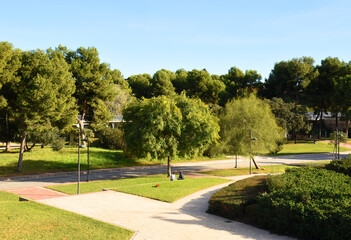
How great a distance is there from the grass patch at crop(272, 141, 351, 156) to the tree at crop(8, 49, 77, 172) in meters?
38.2

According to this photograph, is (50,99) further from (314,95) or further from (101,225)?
(314,95)

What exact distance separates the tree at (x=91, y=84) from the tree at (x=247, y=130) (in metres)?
20.7

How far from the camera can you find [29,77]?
31.9m

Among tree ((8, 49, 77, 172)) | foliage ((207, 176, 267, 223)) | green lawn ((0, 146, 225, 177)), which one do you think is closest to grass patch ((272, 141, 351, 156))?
green lawn ((0, 146, 225, 177))

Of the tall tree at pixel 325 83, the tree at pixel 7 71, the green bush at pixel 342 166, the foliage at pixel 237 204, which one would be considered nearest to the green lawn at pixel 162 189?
the foliage at pixel 237 204

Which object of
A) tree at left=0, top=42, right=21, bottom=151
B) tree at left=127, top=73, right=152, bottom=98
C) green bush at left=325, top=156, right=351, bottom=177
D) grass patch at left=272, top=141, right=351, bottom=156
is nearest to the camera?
green bush at left=325, top=156, right=351, bottom=177

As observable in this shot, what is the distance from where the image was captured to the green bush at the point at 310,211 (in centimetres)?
1111

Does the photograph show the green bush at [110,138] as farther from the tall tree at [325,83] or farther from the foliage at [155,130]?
the tall tree at [325,83]

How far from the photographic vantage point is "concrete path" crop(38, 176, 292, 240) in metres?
12.3

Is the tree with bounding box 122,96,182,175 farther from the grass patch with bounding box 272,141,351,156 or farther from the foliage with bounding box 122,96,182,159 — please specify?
the grass patch with bounding box 272,141,351,156

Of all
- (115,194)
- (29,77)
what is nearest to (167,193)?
(115,194)

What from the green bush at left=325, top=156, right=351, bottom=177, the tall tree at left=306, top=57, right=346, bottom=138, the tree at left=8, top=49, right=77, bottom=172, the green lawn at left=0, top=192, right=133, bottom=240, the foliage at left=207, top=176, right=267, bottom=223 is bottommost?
the green lawn at left=0, top=192, right=133, bottom=240

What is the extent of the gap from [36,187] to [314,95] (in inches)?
2389

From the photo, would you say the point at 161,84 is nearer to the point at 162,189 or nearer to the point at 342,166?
the point at 162,189
